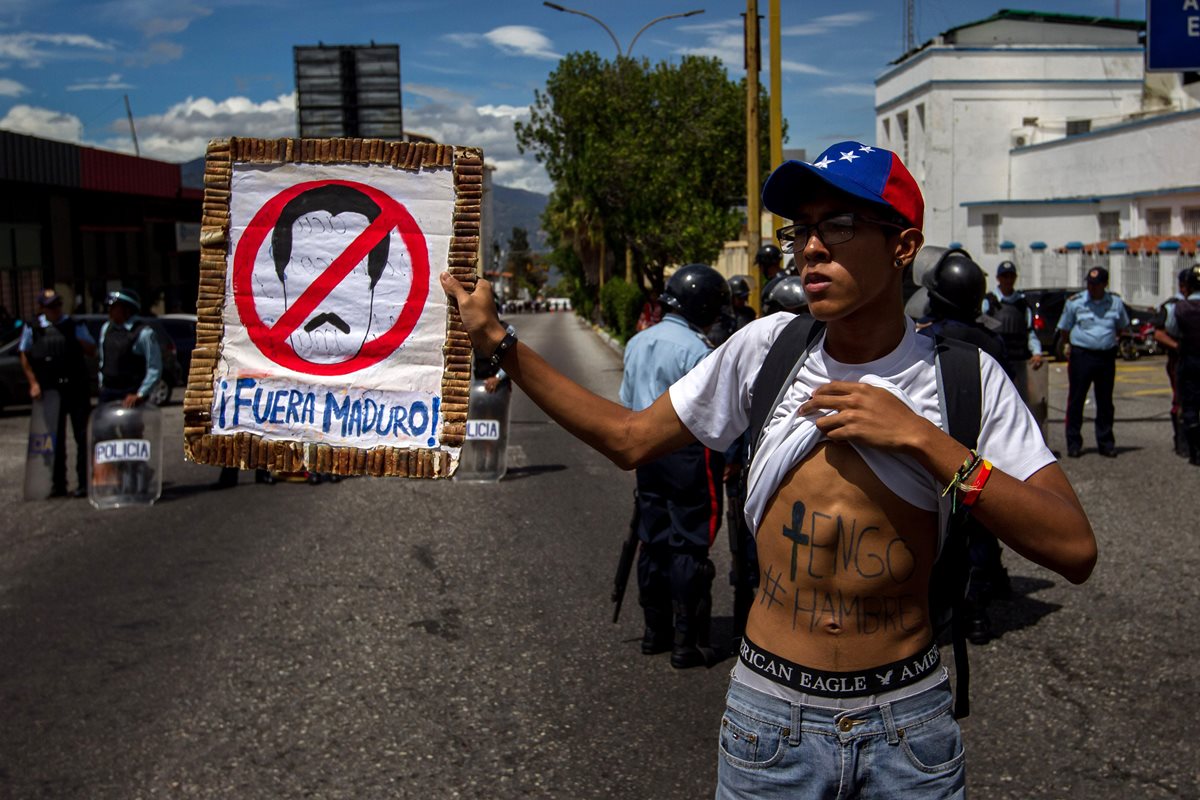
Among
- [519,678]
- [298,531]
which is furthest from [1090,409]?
[519,678]

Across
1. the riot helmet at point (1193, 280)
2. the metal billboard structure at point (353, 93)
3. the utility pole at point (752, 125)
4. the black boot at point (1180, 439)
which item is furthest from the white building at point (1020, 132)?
the riot helmet at point (1193, 280)

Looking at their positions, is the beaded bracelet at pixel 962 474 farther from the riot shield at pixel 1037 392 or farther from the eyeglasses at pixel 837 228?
the riot shield at pixel 1037 392

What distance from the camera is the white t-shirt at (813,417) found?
2508mm

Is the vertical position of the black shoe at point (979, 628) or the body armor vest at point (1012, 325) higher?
the body armor vest at point (1012, 325)

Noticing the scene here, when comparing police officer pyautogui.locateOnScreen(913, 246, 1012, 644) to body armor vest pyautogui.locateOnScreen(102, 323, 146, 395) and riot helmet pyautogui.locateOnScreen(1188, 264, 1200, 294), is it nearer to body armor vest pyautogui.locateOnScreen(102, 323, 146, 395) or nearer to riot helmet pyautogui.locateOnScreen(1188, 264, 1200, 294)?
riot helmet pyautogui.locateOnScreen(1188, 264, 1200, 294)

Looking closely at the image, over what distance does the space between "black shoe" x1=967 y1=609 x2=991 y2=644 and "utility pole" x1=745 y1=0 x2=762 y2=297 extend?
37.0 ft

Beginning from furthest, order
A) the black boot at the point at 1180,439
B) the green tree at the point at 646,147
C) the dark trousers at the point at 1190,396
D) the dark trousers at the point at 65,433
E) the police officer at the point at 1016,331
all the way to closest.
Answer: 1. the green tree at the point at 646,147
2. the black boot at the point at 1180,439
3. the dark trousers at the point at 1190,396
4. the dark trousers at the point at 65,433
5. the police officer at the point at 1016,331

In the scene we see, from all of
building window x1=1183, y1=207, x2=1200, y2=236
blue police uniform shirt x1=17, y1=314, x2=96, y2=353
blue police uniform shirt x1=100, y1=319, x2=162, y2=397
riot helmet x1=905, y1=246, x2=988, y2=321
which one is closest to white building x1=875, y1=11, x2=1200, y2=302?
building window x1=1183, y1=207, x2=1200, y2=236

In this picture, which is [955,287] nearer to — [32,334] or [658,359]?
[658,359]

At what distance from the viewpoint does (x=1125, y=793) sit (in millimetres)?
4605

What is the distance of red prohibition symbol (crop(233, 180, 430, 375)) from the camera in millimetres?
2928

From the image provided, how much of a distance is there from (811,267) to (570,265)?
70.5 m

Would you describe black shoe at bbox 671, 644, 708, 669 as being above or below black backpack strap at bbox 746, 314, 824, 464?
below

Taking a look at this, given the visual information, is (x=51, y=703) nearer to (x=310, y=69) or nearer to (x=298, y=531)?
(x=298, y=531)
